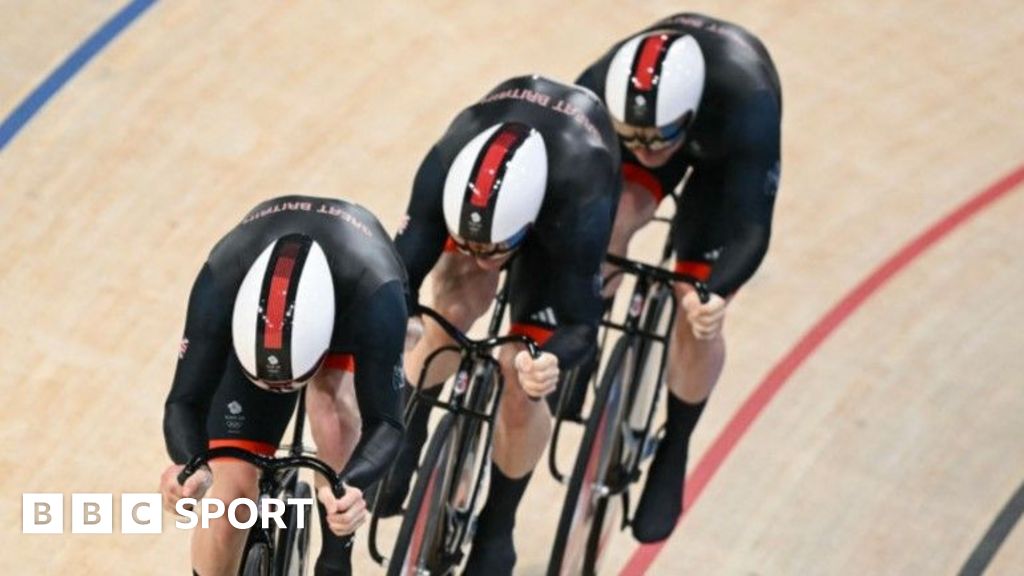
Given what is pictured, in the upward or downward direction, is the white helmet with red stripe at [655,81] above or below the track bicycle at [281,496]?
above

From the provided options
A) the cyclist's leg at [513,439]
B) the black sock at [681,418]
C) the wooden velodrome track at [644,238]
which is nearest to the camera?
the cyclist's leg at [513,439]

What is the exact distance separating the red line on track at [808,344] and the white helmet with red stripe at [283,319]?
6.78 feet

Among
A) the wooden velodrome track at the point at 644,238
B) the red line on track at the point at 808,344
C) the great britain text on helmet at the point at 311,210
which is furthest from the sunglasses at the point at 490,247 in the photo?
the red line on track at the point at 808,344

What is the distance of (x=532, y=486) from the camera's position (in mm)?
6500

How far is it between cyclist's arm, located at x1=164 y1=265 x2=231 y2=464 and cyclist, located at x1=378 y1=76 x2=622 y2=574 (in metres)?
0.65

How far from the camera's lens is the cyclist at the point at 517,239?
16.1 feet

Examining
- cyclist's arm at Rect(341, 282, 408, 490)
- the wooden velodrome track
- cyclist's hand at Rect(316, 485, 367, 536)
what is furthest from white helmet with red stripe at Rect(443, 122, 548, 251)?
the wooden velodrome track

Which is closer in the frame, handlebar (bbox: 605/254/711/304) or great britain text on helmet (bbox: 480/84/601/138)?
great britain text on helmet (bbox: 480/84/601/138)

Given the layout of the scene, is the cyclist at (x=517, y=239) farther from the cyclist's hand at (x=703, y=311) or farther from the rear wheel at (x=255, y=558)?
the rear wheel at (x=255, y=558)

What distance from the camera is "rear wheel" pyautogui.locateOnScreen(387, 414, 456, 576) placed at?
5.07m

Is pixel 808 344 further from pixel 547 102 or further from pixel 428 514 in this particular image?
pixel 428 514

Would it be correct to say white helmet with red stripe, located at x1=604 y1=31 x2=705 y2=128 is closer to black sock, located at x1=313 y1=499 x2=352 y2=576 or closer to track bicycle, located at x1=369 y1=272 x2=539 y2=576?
track bicycle, located at x1=369 y1=272 x2=539 y2=576

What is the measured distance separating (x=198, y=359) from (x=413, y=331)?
72 cm

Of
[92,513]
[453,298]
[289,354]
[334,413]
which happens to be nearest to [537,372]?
[334,413]
